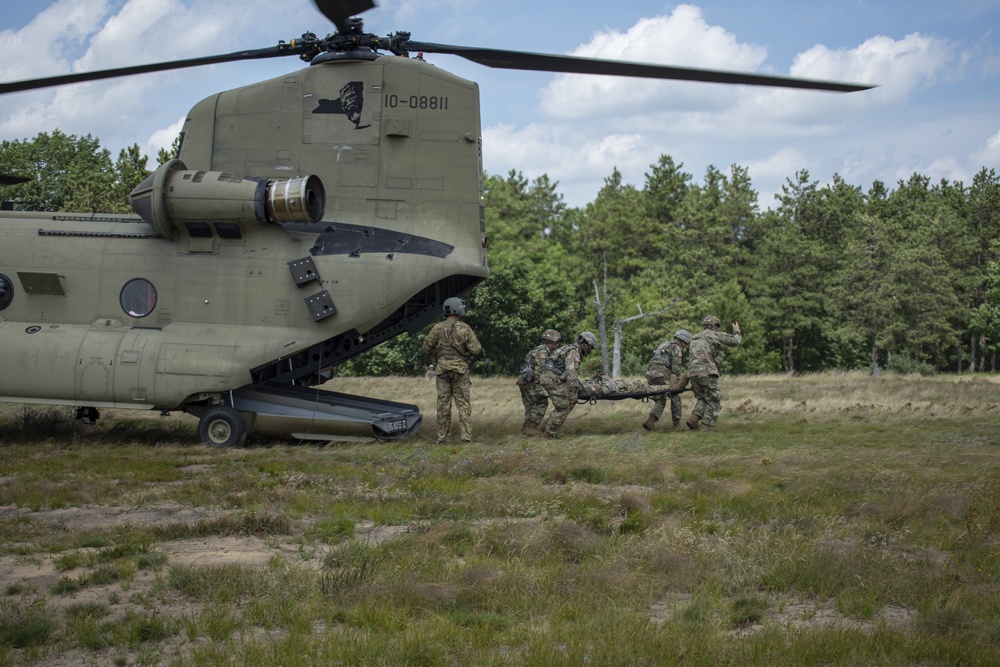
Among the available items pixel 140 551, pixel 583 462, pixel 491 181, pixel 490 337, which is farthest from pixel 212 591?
pixel 491 181

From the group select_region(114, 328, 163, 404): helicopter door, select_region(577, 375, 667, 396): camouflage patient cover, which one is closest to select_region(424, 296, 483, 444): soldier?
select_region(577, 375, 667, 396): camouflage patient cover

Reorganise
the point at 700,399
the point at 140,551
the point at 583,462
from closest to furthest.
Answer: the point at 140,551
the point at 583,462
the point at 700,399

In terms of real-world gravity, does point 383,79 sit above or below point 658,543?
above

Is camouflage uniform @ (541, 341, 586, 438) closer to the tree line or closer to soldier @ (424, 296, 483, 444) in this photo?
soldier @ (424, 296, 483, 444)

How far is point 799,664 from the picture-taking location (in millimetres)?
4848

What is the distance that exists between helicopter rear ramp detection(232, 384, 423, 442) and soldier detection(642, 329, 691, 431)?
4.02 metres

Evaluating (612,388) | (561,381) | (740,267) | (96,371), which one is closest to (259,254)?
(96,371)

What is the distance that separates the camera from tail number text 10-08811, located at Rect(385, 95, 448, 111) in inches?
551

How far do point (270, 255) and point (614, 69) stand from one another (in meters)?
5.51

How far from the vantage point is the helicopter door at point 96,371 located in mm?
13133

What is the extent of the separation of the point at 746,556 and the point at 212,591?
3605 mm

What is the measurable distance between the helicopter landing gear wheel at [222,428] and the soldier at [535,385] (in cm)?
420

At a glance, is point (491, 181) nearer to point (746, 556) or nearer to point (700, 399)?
point (700, 399)

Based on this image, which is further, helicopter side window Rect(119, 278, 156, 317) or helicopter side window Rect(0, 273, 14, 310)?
helicopter side window Rect(0, 273, 14, 310)
